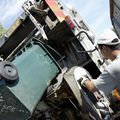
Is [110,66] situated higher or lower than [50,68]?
higher

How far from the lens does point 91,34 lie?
5.68m

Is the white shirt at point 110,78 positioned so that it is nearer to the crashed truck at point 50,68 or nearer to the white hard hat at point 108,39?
the white hard hat at point 108,39

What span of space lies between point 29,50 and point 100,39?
1511 mm

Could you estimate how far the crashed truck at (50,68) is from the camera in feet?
13.7

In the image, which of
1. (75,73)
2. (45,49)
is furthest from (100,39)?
(45,49)

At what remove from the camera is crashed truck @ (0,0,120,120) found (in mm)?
4180

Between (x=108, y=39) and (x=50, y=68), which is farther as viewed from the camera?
(x=50, y=68)

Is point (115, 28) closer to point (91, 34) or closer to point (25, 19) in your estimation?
point (91, 34)

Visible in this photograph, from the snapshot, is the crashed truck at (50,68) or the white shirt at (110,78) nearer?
the white shirt at (110,78)

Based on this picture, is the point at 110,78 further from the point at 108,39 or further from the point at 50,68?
the point at 50,68

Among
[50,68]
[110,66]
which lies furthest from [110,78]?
[50,68]

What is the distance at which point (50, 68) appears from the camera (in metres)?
4.77

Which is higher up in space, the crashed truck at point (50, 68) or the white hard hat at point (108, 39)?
the white hard hat at point (108, 39)

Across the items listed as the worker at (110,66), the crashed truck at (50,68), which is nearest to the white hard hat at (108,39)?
the worker at (110,66)
